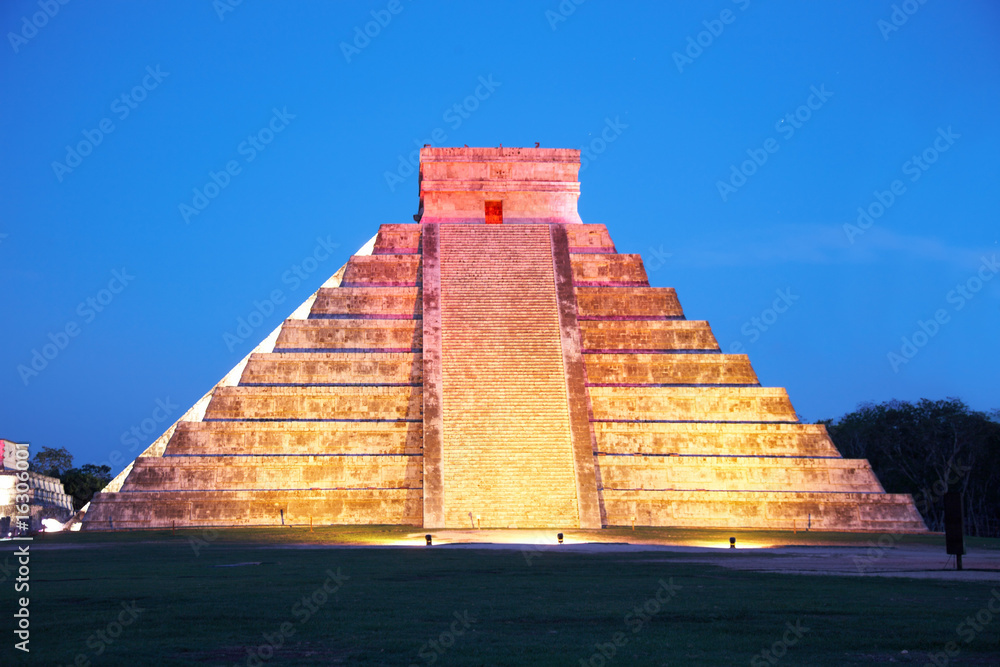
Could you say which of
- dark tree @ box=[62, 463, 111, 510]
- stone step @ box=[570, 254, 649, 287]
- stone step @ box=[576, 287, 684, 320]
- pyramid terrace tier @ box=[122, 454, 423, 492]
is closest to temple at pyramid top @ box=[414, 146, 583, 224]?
stone step @ box=[570, 254, 649, 287]

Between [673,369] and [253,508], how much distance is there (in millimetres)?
11447

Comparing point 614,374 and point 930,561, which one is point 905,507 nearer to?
point 614,374

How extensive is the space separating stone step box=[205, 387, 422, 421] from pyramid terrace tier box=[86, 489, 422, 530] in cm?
243

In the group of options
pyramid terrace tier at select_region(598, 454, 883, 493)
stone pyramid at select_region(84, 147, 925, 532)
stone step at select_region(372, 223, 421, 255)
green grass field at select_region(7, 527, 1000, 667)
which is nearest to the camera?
green grass field at select_region(7, 527, 1000, 667)

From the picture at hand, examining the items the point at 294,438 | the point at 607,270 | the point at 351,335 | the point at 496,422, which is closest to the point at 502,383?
the point at 496,422

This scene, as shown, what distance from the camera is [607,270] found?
2975cm

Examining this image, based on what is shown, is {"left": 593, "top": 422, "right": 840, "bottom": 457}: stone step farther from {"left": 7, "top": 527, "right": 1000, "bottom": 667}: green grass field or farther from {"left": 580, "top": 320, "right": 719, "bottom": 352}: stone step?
{"left": 7, "top": 527, "right": 1000, "bottom": 667}: green grass field

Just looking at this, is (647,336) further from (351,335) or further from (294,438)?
(294,438)

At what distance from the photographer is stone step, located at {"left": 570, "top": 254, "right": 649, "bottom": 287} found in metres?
29.5

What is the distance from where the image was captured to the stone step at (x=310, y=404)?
81.4 ft

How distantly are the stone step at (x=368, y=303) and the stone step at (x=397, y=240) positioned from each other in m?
2.27

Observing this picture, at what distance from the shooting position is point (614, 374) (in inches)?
1038

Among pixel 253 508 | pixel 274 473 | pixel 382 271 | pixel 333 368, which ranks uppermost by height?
pixel 382 271

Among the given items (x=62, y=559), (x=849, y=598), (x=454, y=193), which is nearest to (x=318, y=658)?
(x=849, y=598)
